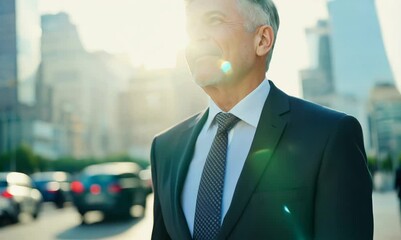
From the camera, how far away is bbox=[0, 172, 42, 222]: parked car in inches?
573

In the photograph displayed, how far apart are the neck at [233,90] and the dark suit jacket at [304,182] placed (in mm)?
179

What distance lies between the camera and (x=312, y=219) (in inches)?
63.8

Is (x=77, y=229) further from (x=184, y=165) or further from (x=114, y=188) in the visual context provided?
(x=184, y=165)

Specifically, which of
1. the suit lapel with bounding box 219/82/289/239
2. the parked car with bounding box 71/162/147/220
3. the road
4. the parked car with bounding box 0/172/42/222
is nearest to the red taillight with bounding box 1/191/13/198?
the parked car with bounding box 0/172/42/222

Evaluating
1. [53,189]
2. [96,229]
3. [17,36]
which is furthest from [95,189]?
[17,36]

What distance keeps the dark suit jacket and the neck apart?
0.59 feet

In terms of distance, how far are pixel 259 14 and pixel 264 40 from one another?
92mm

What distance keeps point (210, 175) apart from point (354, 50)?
88226mm

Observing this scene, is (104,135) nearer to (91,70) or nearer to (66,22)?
(91,70)

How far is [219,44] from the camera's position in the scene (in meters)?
1.83

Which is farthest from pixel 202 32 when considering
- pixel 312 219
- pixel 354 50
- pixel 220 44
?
pixel 354 50

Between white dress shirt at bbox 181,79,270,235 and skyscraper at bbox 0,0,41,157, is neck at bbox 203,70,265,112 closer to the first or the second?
white dress shirt at bbox 181,79,270,235

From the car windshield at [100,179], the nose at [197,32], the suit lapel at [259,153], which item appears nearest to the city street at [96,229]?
the car windshield at [100,179]

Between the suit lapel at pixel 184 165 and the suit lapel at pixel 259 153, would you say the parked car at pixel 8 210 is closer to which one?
the suit lapel at pixel 184 165
